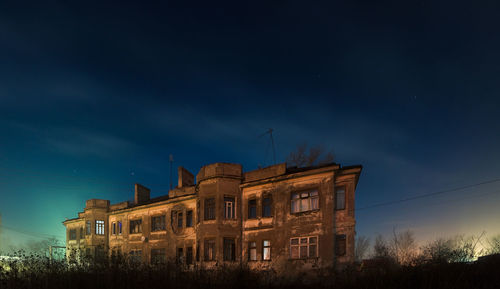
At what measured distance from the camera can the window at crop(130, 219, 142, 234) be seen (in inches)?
1308

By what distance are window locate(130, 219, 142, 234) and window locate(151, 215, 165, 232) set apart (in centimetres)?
214

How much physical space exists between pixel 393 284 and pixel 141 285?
266 inches

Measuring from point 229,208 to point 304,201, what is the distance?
620cm

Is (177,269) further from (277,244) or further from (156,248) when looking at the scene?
(156,248)

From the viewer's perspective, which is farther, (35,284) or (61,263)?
(61,263)

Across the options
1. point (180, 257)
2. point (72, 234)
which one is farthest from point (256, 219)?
point (72, 234)

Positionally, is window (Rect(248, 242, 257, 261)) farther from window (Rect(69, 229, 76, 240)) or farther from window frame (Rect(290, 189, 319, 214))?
window (Rect(69, 229, 76, 240))

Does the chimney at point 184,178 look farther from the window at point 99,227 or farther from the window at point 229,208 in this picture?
the window at point 99,227

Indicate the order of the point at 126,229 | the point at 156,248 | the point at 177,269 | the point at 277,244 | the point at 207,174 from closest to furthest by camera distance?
the point at 177,269 → the point at 277,244 → the point at 207,174 → the point at 156,248 → the point at 126,229

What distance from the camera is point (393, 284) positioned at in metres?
8.70

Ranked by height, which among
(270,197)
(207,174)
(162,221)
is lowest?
(162,221)

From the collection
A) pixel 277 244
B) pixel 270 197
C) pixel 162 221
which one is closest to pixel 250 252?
pixel 277 244

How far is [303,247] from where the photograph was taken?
20.9m

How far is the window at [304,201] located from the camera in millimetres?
21047
